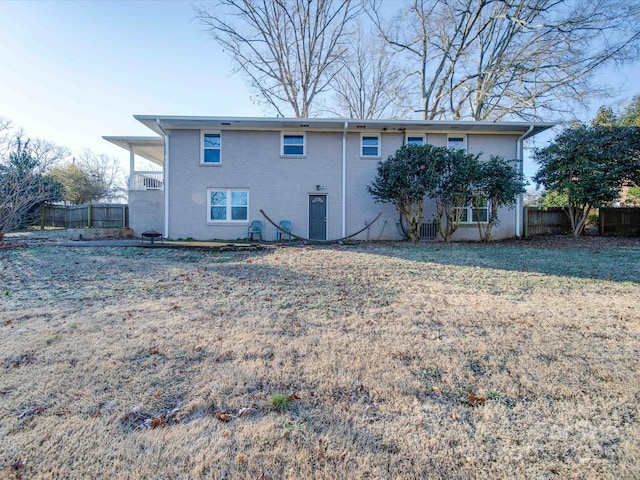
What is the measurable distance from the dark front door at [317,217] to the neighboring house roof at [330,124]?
2748mm

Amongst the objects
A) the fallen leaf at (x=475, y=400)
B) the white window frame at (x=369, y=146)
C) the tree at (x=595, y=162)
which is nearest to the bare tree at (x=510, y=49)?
the tree at (x=595, y=162)

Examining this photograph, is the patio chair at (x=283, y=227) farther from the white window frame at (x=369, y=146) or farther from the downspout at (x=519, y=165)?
the downspout at (x=519, y=165)

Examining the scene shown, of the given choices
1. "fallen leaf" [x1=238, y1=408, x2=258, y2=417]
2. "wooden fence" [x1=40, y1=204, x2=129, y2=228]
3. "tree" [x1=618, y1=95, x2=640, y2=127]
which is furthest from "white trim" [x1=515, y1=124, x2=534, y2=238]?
"wooden fence" [x1=40, y1=204, x2=129, y2=228]

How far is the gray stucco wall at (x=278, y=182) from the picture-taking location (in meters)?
12.4

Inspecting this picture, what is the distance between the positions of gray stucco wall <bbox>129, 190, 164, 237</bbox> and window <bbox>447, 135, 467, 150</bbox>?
11.8 meters

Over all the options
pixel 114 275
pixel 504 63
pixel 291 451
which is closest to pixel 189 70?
pixel 114 275

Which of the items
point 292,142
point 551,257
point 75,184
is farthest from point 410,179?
point 75,184

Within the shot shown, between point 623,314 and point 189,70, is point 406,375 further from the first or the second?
point 189,70

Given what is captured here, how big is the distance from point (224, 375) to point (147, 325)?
1573mm

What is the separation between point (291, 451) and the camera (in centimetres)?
175

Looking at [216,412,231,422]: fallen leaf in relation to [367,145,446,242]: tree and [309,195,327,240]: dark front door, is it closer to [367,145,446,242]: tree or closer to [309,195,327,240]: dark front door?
[367,145,446,242]: tree

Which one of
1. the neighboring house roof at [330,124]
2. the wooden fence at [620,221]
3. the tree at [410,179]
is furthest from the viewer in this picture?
the wooden fence at [620,221]

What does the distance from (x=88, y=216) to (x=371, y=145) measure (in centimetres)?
1502

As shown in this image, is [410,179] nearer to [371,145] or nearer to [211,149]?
[371,145]
